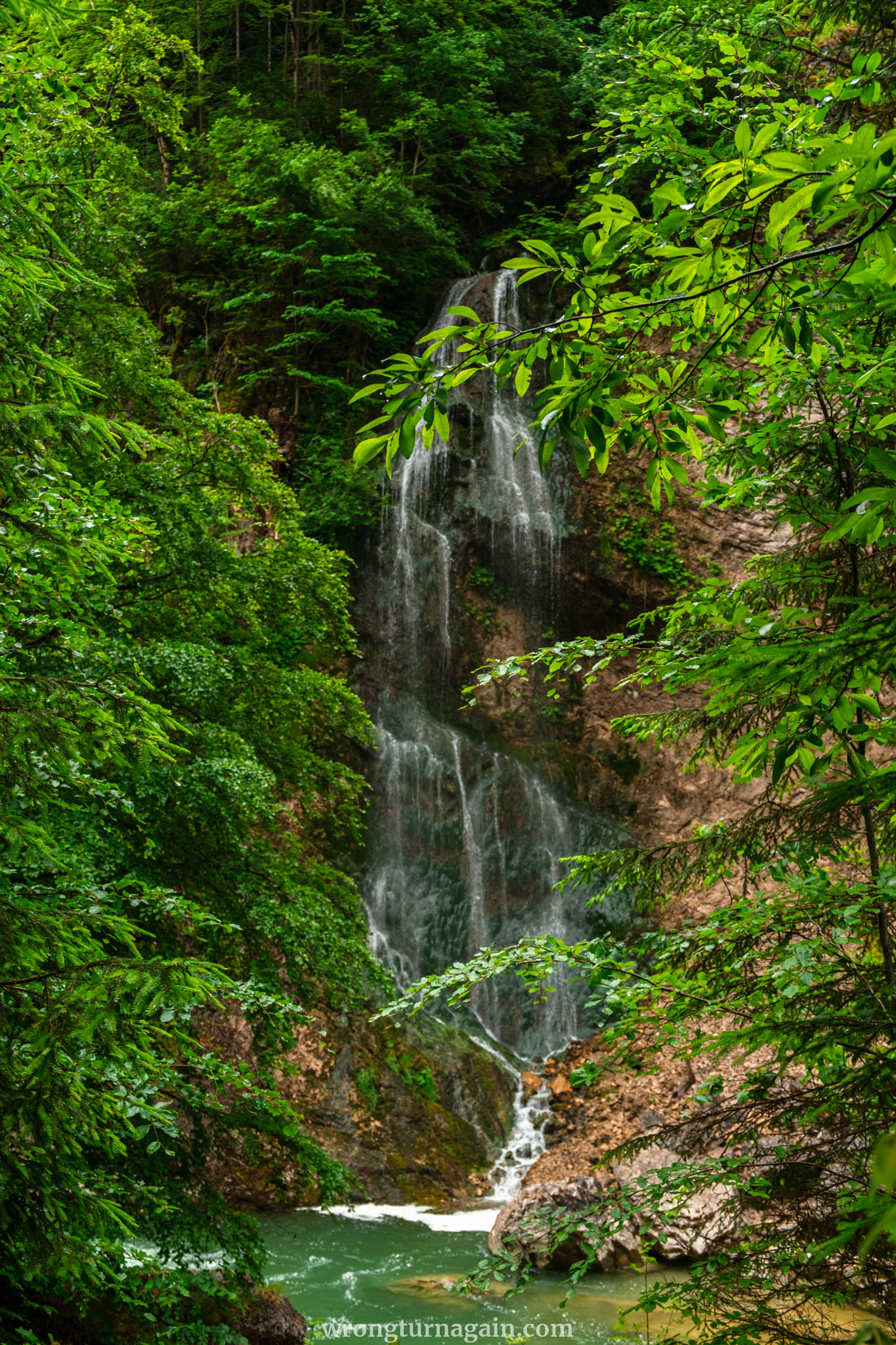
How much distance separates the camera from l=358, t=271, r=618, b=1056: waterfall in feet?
43.7

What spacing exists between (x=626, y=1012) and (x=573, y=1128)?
27.2 ft

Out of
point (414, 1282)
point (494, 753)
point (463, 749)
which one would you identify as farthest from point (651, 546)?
point (414, 1282)

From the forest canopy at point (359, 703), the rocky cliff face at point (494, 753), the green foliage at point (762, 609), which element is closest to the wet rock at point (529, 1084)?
the rocky cliff face at point (494, 753)

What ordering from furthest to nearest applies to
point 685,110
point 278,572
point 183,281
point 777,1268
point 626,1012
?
point 183,281, point 278,572, point 626,1012, point 685,110, point 777,1268

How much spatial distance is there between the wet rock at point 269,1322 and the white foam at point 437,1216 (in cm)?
297

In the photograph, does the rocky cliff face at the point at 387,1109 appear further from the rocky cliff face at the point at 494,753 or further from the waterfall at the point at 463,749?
the waterfall at the point at 463,749

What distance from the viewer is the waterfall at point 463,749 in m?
13.3

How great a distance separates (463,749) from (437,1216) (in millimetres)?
6854

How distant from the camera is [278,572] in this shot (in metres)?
7.93

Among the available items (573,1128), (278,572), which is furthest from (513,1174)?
(278,572)

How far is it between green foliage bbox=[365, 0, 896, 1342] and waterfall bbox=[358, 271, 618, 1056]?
31.1 ft

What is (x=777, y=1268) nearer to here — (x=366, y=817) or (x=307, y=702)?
(x=307, y=702)

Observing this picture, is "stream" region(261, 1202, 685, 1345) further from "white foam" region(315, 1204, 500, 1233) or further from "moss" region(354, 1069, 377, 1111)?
"moss" region(354, 1069, 377, 1111)

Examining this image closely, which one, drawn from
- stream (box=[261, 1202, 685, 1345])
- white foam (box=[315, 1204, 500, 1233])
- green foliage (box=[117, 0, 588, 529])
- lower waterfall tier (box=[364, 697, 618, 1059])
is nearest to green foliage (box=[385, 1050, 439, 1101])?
white foam (box=[315, 1204, 500, 1233])
